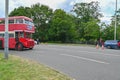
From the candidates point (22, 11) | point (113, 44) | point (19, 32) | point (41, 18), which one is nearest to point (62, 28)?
point (41, 18)

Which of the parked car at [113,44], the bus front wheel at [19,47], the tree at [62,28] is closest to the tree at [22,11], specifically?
the tree at [62,28]

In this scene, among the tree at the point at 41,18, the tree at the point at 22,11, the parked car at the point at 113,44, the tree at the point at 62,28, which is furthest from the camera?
the tree at the point at 22,11

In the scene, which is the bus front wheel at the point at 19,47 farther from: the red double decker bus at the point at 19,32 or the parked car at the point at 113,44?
the parked car at the point at 113,44

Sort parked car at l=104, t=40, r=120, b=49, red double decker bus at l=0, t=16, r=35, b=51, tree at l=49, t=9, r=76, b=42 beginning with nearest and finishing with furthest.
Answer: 1. red double decker bus at l=0, t=16, r=35, b=51
2. parked car at l=104, t=40, r=120, b=49
3. tree at l=49, t=9, r=76, b=42

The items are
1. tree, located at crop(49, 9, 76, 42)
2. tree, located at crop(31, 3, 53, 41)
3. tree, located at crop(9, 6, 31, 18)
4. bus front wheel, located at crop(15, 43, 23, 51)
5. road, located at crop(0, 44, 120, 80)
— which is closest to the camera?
road, located at crop(0, 44, 120, 80)

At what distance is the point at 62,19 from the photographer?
71.9 metres

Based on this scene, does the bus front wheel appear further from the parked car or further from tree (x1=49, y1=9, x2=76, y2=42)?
tree (x1=49, y1=9, x2=76, y2=42)

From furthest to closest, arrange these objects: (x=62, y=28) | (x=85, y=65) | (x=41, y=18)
Answer: (x=41, y=18), (x=62, y=28), (x=85, y=65)

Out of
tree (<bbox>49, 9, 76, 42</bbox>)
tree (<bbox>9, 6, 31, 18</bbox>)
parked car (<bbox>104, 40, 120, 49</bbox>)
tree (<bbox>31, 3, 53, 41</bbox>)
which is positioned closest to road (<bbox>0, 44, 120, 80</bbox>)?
parked car (<bbox>104, 40, 120, 49</bbox>)

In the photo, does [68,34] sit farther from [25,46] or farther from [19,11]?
[25,46]

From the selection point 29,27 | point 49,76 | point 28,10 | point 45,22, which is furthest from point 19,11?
point 49,76

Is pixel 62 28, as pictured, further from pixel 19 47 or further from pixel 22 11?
pixel 19 47

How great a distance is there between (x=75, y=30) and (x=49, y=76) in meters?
64.2

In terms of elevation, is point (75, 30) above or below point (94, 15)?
below
